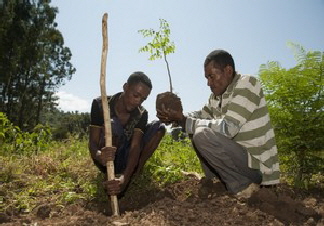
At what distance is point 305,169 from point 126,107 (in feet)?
7.72

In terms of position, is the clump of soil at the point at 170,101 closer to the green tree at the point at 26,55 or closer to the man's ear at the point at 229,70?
the man's ear at the point at 229,70

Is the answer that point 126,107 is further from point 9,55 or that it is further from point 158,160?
point 9,55

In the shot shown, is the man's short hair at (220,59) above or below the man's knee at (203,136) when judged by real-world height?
above

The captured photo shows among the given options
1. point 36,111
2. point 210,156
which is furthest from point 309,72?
point 36,111

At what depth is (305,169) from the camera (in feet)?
12.2

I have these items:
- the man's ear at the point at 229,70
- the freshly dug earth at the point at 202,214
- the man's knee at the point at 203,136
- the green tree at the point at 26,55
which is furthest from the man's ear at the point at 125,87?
the green tree at the point at 26,55

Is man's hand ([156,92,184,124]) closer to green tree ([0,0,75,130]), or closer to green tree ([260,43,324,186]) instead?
green tree ([260,43,324,186])

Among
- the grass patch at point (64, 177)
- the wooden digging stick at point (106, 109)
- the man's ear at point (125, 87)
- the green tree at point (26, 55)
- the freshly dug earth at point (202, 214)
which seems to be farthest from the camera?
the green tree at point (26, 55)

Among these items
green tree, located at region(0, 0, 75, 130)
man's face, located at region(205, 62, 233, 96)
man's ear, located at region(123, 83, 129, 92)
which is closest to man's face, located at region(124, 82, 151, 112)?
man's ear, located at region(123, 83, 129, 92)

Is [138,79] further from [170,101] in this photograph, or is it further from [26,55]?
[26,55]

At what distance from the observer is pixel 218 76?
2973 mm

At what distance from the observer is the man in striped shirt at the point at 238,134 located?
2842mm

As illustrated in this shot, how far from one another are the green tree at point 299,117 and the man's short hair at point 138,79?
161 cm

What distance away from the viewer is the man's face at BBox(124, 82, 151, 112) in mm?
3305
